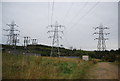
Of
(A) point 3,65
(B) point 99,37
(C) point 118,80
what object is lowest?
(C) point 118,80

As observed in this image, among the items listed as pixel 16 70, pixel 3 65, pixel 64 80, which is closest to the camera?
pixel 64 80

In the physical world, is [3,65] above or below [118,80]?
above

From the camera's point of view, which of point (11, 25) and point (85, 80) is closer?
point (85, 80)

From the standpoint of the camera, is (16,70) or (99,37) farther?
(99,37)

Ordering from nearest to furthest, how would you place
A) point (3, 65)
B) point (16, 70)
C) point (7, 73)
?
point (7, 73), point (16, 70), point (3, 65)

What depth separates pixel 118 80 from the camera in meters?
8.77

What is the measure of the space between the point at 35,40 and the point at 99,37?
72.7ft

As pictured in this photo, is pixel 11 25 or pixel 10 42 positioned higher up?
pixel 11 25

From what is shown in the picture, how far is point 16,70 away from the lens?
27.6 feet

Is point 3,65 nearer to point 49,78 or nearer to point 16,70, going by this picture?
Answer: point 16,70

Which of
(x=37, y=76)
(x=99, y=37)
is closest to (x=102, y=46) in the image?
(x=99, y=37)

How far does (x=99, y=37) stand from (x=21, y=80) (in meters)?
34.5

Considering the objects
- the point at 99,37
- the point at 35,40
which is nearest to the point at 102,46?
the point at 99,37

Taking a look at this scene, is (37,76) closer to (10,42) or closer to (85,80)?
(85,80)
